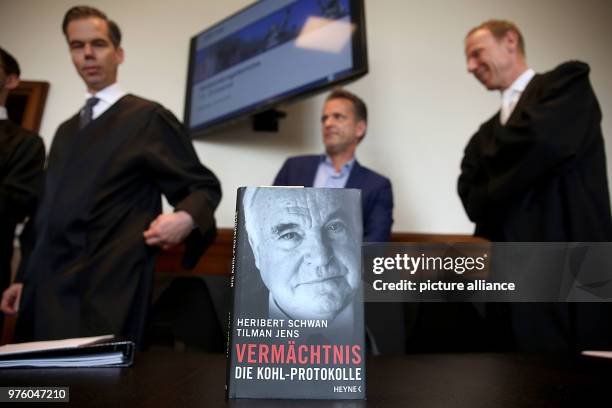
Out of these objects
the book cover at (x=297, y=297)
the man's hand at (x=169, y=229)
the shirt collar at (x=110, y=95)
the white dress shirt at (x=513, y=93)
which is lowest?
the book cover at (x=297, y=297)

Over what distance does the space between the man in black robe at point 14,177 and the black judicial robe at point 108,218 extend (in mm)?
258

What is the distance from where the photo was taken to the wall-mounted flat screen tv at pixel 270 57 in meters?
2.08

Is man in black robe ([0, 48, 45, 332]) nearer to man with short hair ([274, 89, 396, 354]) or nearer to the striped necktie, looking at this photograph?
the striped necktie

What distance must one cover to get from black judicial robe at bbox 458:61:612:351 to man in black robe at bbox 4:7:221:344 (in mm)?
795

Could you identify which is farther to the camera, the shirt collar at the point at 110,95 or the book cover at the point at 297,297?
the shirt collar at the point at 110,95

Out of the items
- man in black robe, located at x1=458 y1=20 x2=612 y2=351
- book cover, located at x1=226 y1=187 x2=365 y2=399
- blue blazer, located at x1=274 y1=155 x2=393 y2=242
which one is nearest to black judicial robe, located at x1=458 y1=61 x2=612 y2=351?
man in black robe, located at x1=458 y1=20 x2=612 y2=351

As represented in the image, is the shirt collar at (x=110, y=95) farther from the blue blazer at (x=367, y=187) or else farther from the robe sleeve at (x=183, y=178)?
Result: the blue blazer at (x=367, y=187)

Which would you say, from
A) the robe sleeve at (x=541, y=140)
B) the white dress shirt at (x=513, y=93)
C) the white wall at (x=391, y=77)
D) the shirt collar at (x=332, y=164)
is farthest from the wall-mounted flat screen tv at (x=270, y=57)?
the robe sleeve at (x=541, y=140)

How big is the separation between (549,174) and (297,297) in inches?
47.6

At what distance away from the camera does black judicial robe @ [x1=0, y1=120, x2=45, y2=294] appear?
1600 mm

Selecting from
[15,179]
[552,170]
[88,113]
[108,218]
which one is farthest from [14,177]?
[552,170]

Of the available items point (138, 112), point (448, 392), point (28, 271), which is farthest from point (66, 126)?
point (448, 392)

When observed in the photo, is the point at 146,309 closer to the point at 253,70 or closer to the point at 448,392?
Answer: the point at 448,392

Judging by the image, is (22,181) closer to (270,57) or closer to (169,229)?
(169,229)
